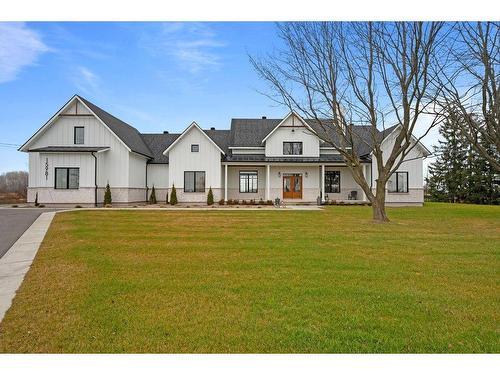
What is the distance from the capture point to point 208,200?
2639cm

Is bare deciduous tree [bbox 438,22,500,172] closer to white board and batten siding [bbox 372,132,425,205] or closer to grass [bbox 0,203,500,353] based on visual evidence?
grass [bbox 0,203,500,353]

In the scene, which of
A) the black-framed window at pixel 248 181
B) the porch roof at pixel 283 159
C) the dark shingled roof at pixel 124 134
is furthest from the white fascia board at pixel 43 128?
the black-framed window at pixel 248 181

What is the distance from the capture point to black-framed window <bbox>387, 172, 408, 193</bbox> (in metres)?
27.5

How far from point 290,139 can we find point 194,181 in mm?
8314

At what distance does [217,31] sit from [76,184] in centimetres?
2157

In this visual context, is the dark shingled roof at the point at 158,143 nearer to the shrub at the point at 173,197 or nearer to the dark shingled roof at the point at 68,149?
the shrub at the point at 173,197

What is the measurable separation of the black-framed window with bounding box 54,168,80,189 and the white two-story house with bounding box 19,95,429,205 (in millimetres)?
71

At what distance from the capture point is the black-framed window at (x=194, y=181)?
27219 mm

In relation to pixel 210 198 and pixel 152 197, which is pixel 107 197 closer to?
pixel 152 197

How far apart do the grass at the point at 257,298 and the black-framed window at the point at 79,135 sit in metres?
18.5

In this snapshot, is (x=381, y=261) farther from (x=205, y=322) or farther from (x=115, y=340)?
(x=115, y=340)


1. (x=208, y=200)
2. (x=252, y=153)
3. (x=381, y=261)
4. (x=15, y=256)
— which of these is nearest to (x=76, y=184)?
(x=208, y=200)

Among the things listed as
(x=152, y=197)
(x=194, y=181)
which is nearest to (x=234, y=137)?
(x=194, y=181)

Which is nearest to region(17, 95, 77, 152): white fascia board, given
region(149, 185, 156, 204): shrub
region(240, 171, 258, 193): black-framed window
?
region(149, 185, 156, 204): shrub
